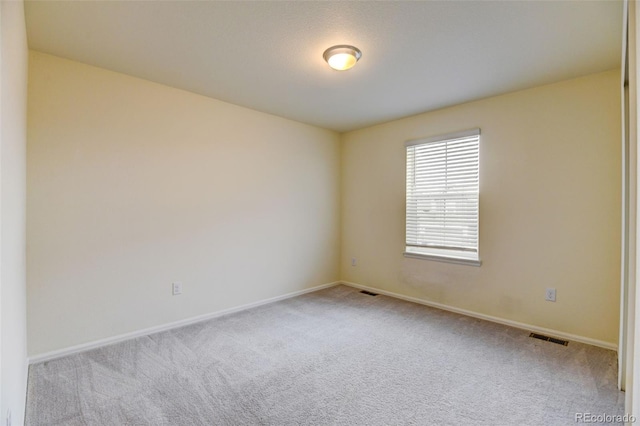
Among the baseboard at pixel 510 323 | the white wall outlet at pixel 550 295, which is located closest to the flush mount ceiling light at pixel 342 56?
the white wall outlet at pixel 550 295

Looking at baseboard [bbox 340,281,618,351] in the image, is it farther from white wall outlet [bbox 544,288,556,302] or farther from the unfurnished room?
white wall outlet [bbox 544,288,556,302]

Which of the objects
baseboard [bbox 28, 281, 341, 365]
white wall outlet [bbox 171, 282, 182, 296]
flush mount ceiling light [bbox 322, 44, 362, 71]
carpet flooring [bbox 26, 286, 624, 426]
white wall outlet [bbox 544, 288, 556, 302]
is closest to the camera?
carpet flooring [bbox 26, 286, 624, 426]

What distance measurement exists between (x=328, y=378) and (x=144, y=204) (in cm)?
229

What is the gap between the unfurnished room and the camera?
188 cm

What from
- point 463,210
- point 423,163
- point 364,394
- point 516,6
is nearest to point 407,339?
point 364,394

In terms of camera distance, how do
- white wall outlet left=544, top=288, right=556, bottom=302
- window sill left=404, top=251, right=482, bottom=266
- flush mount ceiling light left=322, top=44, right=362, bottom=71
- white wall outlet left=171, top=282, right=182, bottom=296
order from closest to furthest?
1. flush mount ceiling light left=322, top=44, right=362, bottom=71
2. white wall outlet left=544, top=288, right=556, bottom=302
3. white wall outlet left=171, top=282, right=182, bottom=296
4. window sill left=404, top=251, right=482, bottom=266

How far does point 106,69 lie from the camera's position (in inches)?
106

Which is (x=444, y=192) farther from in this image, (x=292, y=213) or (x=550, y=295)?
(x=292, y=213)

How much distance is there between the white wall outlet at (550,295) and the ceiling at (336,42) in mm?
1991

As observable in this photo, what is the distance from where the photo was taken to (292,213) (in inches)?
168

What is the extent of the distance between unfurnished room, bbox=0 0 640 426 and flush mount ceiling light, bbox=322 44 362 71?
→ 0.02 meters

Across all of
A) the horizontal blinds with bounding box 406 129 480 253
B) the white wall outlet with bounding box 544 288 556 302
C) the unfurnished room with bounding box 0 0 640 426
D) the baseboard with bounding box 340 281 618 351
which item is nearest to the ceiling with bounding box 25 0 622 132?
the unfurnished room with bounding box 0 0 640 426

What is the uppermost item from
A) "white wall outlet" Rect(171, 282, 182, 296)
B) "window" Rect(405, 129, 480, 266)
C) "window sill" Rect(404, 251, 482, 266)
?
"window" Rect(405, 129, 480, 266)

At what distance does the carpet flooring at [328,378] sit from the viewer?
180 cm
